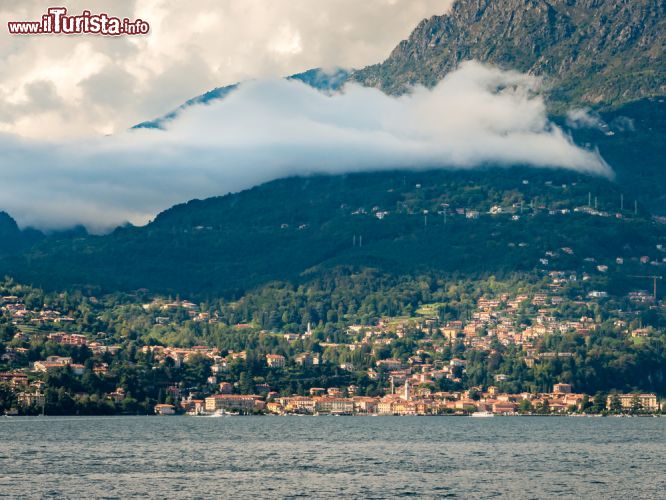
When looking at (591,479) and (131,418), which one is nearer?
(591,479)

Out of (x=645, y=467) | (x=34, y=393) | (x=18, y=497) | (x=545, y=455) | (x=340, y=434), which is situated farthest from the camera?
(x=34, y=393)

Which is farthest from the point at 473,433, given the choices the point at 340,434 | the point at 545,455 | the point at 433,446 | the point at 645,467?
the point at 645,467

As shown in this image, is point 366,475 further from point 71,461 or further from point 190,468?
point 71,461

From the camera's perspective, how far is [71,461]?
4779 inches

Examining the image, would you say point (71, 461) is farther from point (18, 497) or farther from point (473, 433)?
point (473, 433)

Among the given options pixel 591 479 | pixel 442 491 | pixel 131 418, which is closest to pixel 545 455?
pixel 591 479

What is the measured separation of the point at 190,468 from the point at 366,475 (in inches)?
484

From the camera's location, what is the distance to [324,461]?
12438 centimetres

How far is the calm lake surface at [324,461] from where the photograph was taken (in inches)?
4063

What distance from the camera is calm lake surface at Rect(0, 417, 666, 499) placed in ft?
339

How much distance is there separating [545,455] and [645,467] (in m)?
14.1

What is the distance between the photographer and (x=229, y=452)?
134 meters

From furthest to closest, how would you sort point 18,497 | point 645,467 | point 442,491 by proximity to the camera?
point 645,467 → point 442,491 → point 18,497

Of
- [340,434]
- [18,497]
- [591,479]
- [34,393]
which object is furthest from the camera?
[34,393]
